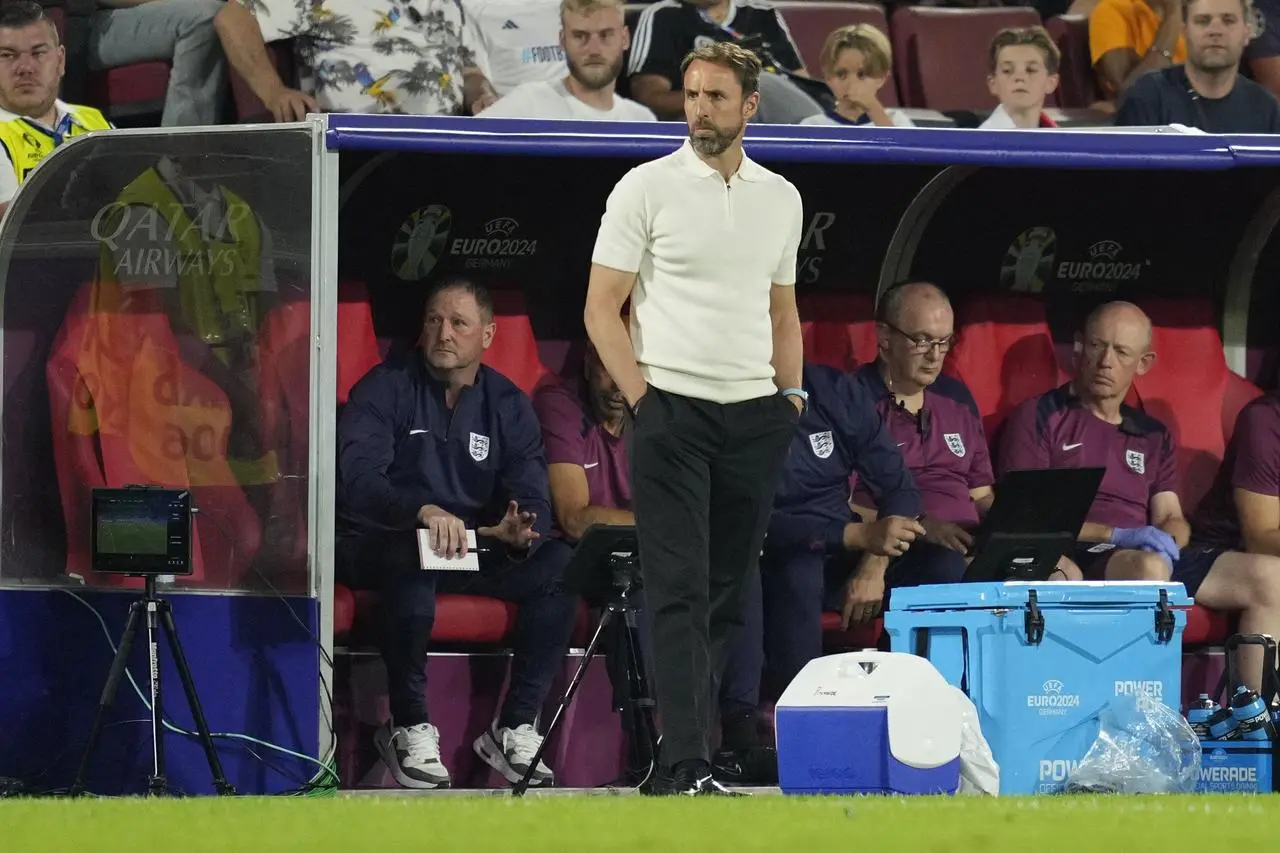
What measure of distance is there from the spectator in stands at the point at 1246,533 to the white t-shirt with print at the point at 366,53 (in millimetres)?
3294

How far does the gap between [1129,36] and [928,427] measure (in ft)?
10.4

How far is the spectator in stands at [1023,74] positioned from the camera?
881 centimetres

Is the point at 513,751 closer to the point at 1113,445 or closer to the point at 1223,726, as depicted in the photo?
the point at 1223,726

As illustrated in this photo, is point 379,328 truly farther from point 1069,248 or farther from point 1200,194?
point 1200,194

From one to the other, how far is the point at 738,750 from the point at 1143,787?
4.28 ft

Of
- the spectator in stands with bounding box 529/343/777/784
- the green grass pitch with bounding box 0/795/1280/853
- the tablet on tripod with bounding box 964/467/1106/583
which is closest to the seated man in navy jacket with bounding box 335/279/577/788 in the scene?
the spectator in stands with bounding box 529/343/777/784

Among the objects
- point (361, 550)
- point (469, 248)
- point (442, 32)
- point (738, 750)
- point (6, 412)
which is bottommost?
point (738, 750)

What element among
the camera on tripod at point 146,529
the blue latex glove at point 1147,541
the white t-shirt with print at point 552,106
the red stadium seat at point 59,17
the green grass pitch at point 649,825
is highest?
the red stadium seat at point 59,17

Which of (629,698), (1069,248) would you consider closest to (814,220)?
(1069,248)

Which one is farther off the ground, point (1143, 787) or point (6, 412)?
point (6, 412)

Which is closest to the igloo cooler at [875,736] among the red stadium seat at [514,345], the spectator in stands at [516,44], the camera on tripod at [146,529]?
the camera on tripod at [146,529]

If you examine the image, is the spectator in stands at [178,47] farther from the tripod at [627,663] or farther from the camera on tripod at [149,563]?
the tripod at [627,663]

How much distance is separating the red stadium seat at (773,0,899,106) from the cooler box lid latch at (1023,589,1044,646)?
4.01m

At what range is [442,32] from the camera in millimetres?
8258
